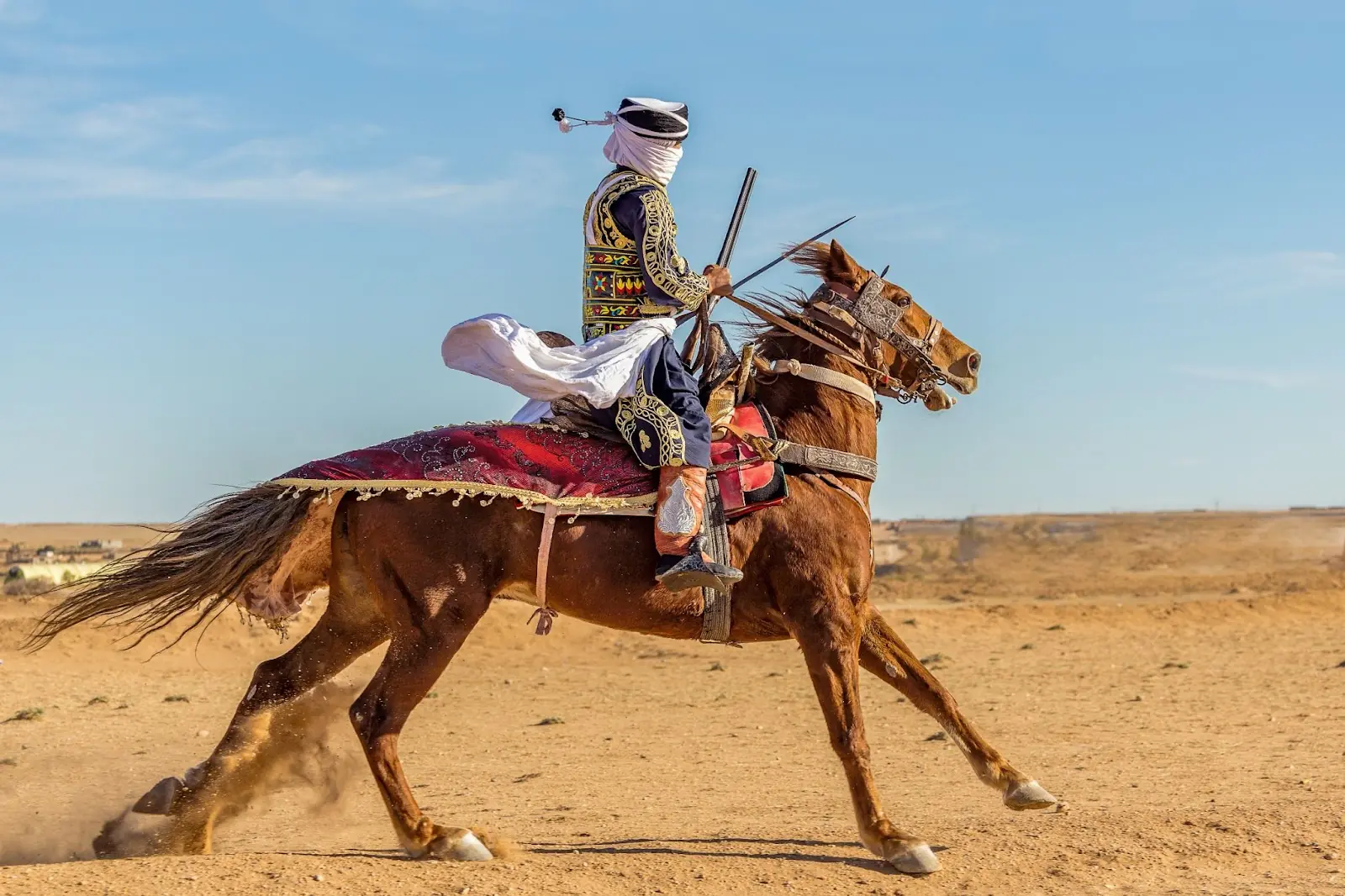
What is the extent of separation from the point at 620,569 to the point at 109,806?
13.2 ft

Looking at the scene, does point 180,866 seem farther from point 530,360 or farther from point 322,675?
point 530,360

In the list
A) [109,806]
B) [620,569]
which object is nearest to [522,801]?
[109,806]

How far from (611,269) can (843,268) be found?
59.1 inches

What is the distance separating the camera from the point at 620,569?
23.2ft

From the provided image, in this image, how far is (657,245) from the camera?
7.18m

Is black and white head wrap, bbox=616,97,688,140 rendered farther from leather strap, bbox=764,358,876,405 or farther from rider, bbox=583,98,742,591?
leather strap, bbox=764,358,876,405

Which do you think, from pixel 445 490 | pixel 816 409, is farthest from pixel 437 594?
pixel 816 409

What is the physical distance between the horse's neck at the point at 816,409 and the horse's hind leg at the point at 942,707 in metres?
0.96

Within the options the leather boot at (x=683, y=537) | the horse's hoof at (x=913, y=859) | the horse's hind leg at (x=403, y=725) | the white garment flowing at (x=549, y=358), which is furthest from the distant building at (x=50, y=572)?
the horse's hoof at (x=913, y=859)

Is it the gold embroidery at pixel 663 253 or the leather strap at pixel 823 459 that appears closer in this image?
the gold embroidery at pixel 663 253

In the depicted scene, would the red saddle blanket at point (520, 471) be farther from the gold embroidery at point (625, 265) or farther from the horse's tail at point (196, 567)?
the gold embroidery at point (625, 265)

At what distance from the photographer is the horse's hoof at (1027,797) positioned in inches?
292

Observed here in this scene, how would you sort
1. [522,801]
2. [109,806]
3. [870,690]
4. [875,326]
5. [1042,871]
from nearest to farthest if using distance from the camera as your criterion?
[1042,871], [875,326], [109,806], [522,801], [870,690]

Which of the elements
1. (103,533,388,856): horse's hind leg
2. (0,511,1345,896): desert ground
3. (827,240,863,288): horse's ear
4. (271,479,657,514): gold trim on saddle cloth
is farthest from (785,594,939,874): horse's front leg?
(103,533,388,856): horse's hind leg
